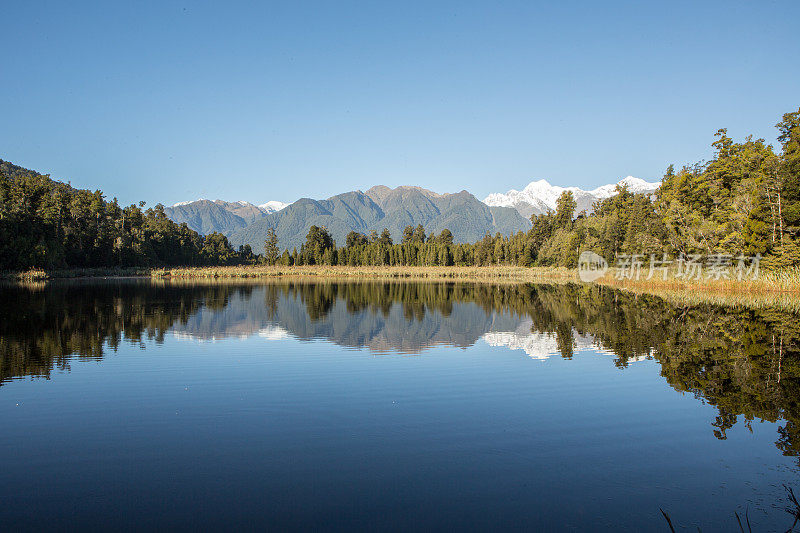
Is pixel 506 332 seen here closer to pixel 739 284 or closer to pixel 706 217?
pixel 739 284

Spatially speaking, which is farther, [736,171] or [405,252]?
[405,252]

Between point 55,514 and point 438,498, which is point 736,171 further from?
point 55,514

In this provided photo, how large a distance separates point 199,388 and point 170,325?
11.6 metres

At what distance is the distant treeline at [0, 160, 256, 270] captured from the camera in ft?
199

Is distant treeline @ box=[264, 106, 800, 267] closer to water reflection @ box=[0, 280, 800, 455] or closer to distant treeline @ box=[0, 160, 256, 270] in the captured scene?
water reflection @ box=[0, 280, 800, 455]

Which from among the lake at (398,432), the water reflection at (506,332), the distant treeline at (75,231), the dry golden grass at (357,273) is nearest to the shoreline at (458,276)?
the dry golden grass at (357,273)

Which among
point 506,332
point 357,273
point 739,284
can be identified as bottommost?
point 506,332

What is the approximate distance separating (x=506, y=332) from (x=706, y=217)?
4012 cm

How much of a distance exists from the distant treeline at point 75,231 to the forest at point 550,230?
0.16m

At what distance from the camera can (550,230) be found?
98.7 meters

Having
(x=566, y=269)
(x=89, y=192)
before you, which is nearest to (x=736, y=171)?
(x=566, y=269)

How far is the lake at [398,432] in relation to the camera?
18.3 ft

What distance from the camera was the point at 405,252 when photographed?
116 m

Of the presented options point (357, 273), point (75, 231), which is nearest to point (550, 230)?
point (357, 273)
